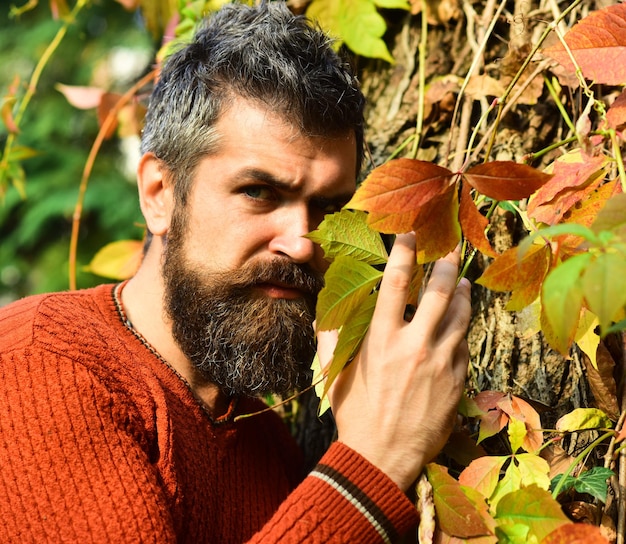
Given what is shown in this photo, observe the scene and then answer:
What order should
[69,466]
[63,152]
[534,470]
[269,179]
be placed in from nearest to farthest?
[534,470], [69,466], [269,179], [63,152]

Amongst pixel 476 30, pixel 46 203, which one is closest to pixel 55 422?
pixel 476 30

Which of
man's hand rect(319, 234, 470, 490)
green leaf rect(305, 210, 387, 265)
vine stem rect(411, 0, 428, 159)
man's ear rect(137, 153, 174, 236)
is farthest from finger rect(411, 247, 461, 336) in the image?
man's ear rect(137, 153, 174, 236)

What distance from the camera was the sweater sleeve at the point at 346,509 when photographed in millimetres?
1086

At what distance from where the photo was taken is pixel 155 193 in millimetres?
1752

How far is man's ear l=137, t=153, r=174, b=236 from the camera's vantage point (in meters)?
1.70

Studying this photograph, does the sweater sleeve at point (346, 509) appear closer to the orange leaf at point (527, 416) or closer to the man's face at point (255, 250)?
the orange leaf at point (527, 416)

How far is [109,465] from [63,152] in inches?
161

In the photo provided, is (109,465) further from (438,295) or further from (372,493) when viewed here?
(438,295)

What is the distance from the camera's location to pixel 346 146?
1.60 metres

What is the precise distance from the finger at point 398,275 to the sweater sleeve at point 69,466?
0.50 metres

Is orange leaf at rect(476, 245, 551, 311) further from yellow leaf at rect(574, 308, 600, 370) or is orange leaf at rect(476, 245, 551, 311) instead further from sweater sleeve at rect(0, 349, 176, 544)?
sweater sleeve at rect(0, 349, 176, 544)

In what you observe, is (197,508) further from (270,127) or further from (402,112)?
(402,112)

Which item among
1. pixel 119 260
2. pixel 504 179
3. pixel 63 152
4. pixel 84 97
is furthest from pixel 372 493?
pixel 63 152

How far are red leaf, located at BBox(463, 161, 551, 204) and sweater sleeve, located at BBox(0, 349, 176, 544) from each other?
A: 2.31 ft
